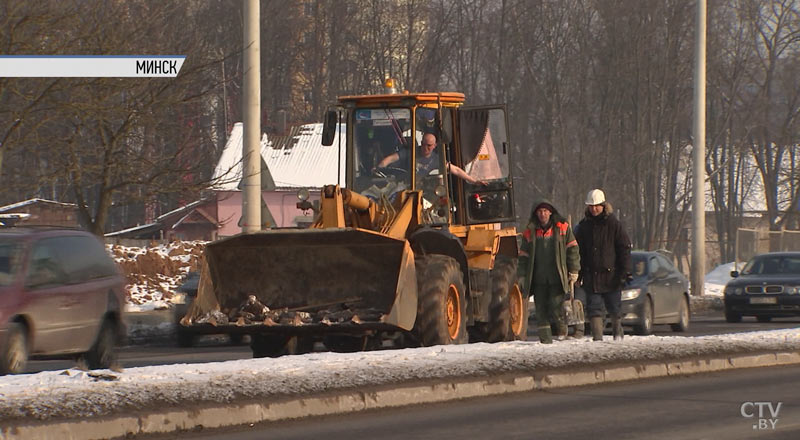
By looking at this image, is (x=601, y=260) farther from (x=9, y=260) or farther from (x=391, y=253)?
(x=9, y=260)

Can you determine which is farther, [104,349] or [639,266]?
[639,266]

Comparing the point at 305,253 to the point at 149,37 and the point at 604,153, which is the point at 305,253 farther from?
the point at 604,153

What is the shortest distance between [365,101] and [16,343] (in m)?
6.80

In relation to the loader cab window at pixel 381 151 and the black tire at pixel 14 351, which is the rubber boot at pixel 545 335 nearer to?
the loader cab window at pixel 381 151

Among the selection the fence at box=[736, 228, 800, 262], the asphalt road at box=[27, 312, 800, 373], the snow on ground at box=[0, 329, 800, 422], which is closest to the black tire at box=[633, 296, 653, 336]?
the asphalt road at box=[27, 312, 800, 373]

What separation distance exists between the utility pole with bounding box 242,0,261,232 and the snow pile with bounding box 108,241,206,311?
30.9ft

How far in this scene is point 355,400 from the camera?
12438 mm

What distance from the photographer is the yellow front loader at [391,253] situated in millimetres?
17438

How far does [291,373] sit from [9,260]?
12.6 feet

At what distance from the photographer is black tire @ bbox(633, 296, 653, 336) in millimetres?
25484

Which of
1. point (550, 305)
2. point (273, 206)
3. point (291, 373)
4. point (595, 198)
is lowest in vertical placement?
point (291, 373)

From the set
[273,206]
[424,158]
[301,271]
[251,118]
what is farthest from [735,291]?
[273,206]

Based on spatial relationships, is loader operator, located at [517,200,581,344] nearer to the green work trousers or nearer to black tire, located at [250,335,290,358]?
the green work trousers

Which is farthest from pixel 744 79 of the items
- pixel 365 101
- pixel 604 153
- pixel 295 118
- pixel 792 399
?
pixel 792 399
